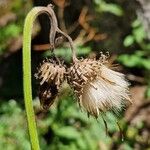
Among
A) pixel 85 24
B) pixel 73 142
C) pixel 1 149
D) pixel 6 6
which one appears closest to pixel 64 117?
pixel 73 142

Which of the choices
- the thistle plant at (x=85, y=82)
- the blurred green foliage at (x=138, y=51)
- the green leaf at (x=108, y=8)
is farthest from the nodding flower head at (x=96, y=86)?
the green leaf at (x=108, y=8)

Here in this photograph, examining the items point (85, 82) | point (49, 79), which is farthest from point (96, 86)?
point (49, 79)

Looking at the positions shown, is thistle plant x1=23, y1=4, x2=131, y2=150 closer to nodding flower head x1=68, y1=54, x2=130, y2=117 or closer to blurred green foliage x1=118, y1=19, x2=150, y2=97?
nodding flower head x1=68, y1=54, x2=130, y2=117

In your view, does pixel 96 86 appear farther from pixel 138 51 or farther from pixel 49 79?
pixel 138 51

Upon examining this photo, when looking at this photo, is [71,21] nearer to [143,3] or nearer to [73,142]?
[143,3]

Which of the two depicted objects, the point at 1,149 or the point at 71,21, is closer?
the point at 1,149

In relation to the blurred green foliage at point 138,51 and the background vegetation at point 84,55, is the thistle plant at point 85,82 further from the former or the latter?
the blurred green foliage at point 138,51
